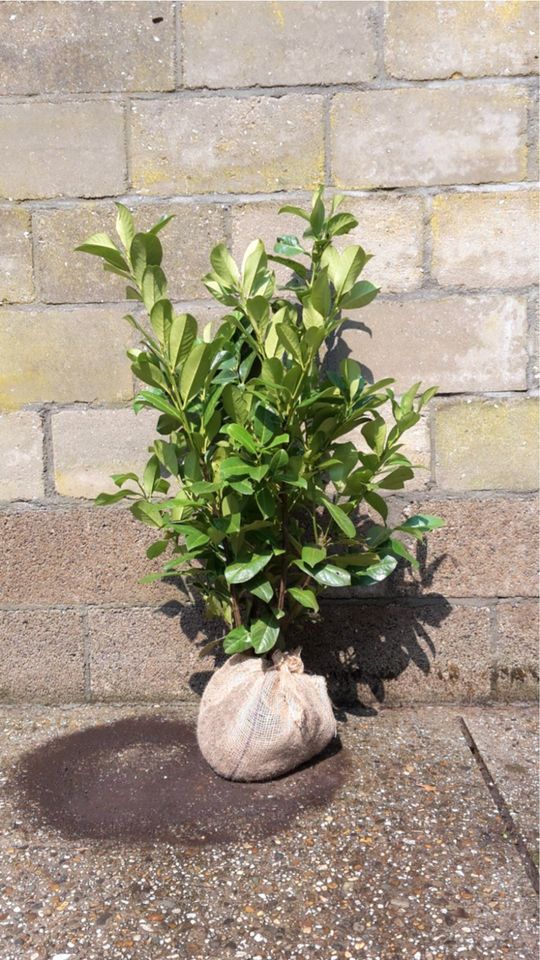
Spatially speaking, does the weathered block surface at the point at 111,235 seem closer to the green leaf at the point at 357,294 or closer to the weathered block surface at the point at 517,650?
the green leaf at the point at 357,294

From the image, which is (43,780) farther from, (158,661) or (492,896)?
(492,896)

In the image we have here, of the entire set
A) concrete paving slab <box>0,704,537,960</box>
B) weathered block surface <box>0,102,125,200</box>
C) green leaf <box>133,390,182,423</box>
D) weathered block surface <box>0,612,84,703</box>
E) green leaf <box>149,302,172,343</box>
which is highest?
weathered block surface <box>0,102,125,200</box>

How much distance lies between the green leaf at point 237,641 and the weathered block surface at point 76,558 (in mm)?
494

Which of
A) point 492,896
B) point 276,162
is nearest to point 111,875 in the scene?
point 492,896

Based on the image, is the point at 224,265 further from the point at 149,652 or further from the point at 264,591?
the point at 149,652

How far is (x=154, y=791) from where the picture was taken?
216cm

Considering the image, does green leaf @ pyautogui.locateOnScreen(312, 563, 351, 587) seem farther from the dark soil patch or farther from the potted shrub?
the dark soil patch

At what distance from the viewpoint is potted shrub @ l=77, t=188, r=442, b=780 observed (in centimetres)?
209

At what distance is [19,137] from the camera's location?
2.54m

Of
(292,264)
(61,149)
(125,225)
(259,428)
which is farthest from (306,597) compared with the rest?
(61,149)

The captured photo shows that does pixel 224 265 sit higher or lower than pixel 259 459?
higher

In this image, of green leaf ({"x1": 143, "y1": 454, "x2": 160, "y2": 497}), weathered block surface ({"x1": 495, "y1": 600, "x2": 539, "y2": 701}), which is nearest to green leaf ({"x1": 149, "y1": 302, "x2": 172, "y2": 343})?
green leaf ({"x1": 143, "y1": 454, "x2": 160, "y2": 497})

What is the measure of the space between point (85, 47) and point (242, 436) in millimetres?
1357

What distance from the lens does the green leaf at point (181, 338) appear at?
2.04 meters
